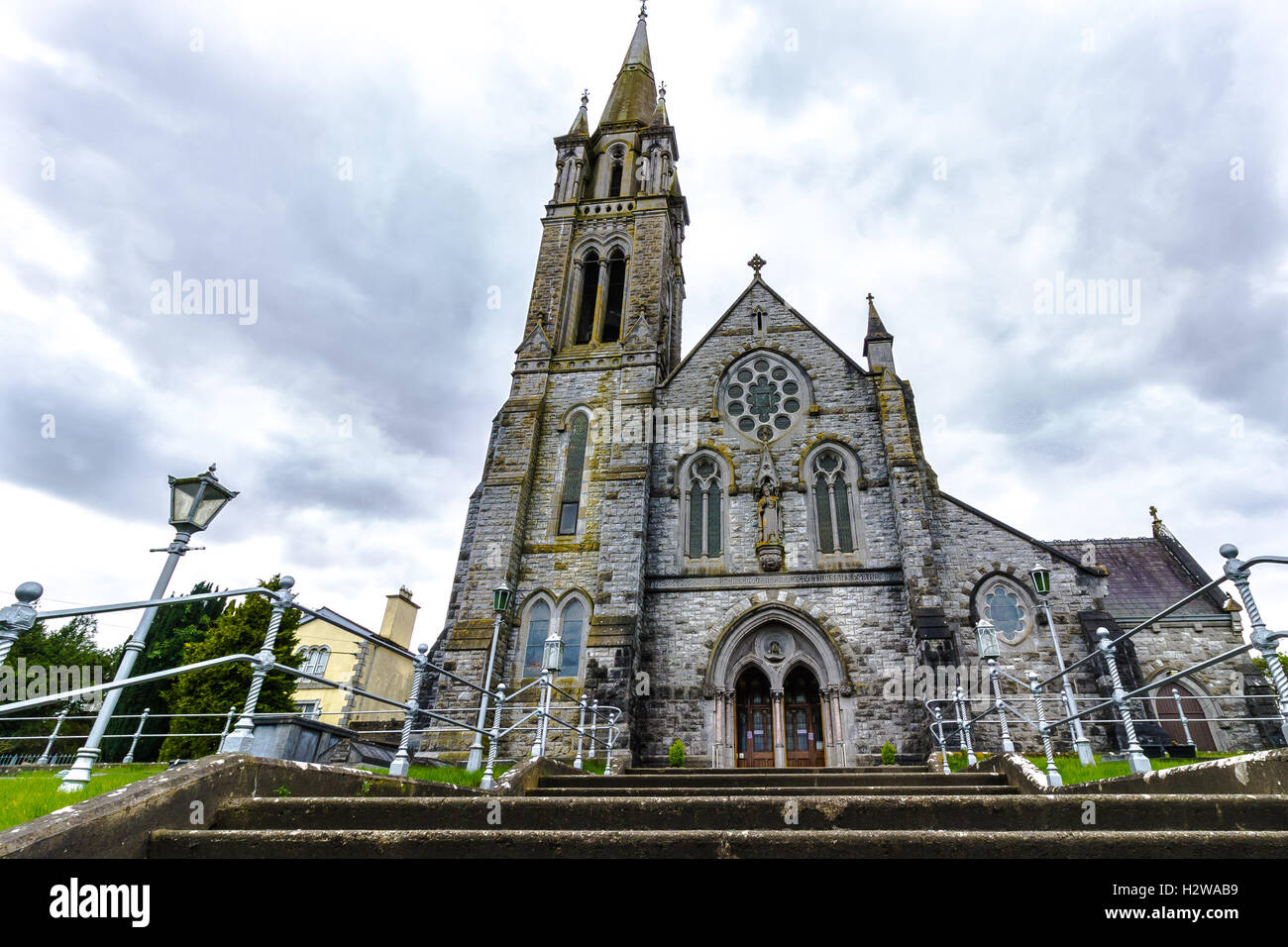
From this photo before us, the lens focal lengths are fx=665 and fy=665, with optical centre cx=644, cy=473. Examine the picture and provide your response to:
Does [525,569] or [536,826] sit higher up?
[525,569]

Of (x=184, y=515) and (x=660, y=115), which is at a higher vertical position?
(x=660, y=115)

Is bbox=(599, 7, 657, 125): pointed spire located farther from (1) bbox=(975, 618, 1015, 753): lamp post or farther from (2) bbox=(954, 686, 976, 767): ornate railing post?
(2) bbox=(954, 686, 976, 767): ornate railing post

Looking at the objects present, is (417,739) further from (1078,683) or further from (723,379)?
(1078,683)

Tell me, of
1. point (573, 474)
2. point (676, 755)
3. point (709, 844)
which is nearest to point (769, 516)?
point (573, 474)

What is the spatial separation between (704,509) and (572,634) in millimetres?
4747

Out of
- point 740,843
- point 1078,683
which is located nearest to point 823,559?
point 1078,683

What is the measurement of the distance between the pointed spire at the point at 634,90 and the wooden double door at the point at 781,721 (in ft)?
70.9

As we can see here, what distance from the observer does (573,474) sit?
738 inches

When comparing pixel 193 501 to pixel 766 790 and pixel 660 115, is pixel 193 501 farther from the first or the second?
pixel 660 115

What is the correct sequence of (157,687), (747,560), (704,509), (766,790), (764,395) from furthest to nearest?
1. (157,687)
2. (764,395)
3. (704,509)
4. (747,560)
5. (766,790)

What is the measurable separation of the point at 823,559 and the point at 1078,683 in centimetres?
589

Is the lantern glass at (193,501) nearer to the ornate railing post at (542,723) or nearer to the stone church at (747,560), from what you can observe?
the ornate railing post at (542,723)

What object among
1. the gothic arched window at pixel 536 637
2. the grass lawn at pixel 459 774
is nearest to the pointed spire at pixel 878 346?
the gothic arched window at pixel 536 637
